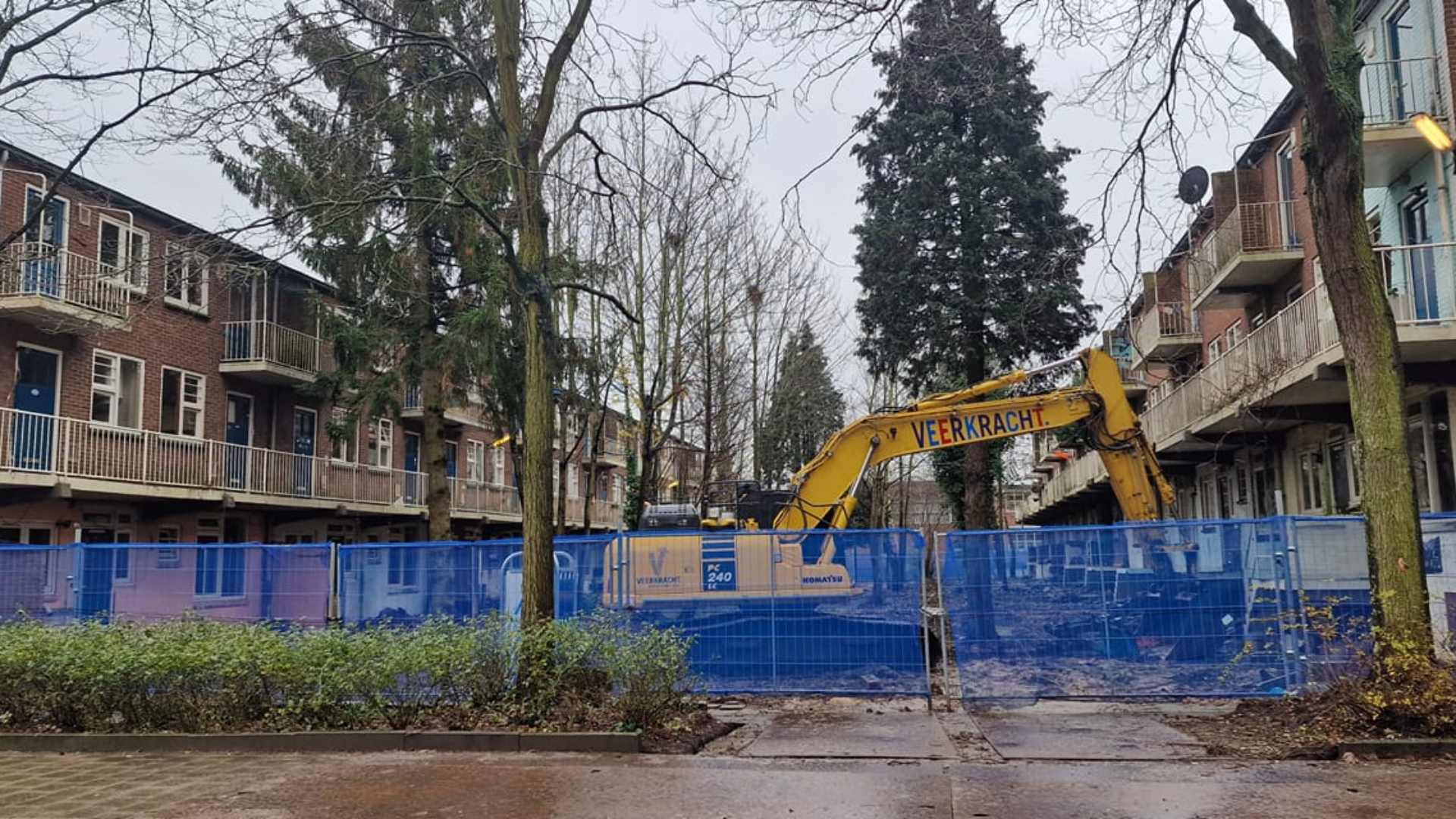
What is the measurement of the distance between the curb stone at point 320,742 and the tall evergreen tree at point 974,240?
1737cm

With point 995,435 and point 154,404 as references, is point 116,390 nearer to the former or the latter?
point 154,404

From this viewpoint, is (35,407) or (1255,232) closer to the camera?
(35,407)

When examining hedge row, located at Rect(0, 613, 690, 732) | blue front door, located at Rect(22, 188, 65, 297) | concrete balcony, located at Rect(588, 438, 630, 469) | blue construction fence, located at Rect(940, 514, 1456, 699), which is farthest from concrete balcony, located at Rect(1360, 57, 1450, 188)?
concrete balcony, located at Rect(588, 438, 630, 469)

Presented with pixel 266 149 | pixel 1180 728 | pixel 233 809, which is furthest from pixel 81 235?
pixel 1180 728

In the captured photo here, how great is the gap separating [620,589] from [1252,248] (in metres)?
15.1

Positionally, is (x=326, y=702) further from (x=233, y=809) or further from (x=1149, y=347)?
(x=1149, y=347)

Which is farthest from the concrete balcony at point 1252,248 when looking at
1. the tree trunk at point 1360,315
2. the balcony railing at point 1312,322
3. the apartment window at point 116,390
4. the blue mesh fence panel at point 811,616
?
the apartment window at point 116,390

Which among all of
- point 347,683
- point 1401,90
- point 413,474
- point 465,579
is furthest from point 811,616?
point 413,474

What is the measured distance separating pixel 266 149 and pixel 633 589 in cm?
633

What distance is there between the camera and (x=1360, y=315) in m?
8.92

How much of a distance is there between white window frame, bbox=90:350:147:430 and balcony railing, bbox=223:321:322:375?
8.64ft

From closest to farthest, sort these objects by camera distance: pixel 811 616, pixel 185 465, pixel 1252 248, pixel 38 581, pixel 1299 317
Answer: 1. pixel 811 616
2. pixel 38 581
3. pixel 1299 317
4. pixel 1252 248
5. pixel 185 465

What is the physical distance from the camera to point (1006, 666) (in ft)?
33.9

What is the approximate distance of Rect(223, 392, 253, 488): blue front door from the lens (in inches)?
930
